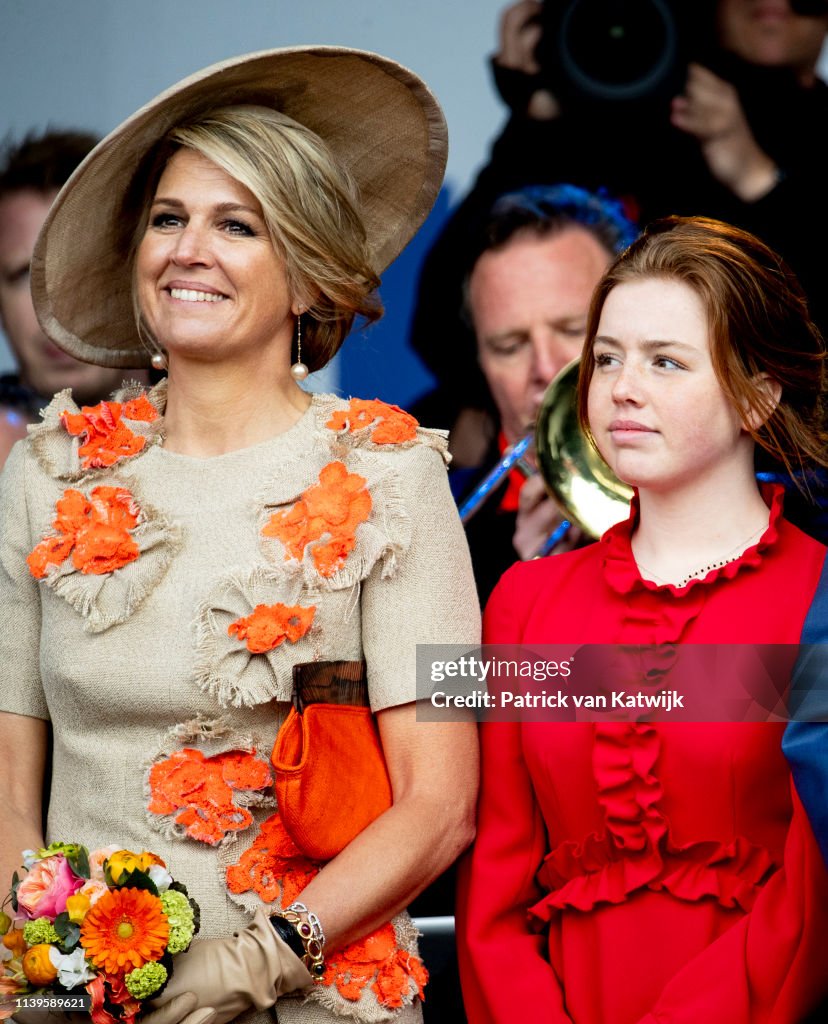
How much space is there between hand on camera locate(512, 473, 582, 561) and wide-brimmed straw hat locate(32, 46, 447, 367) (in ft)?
3.14

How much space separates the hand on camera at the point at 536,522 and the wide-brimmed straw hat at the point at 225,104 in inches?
37.7

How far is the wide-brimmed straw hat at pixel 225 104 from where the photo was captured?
9.64 feet

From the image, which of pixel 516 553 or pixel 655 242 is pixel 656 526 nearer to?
pixel 655 242

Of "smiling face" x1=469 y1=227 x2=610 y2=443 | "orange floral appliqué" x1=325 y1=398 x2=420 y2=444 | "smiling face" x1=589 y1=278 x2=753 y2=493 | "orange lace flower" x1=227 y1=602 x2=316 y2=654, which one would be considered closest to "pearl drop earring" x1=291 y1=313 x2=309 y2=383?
"orange floral appliqué" x1=325 y1=398 x2=420 y2=444

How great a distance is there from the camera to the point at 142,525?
9.08 feet

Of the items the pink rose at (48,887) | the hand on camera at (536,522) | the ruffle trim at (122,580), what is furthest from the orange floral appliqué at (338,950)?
the hand on camera at (536,522)

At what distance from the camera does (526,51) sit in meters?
4.18

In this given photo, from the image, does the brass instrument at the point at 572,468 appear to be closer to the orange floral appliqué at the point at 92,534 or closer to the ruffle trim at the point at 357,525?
the ruffle trim at the point at 357,525

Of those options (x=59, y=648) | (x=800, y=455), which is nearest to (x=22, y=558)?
(x=59, y=648)

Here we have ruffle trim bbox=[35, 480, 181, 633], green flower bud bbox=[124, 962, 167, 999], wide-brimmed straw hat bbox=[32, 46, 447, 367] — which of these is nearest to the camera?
green flower bud bbox=[124, 962, 167, 999]

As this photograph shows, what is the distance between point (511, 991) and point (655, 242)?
3.97 ft

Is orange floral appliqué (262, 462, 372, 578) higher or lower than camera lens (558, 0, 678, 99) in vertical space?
lower

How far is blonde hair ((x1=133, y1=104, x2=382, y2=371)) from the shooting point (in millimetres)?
2822

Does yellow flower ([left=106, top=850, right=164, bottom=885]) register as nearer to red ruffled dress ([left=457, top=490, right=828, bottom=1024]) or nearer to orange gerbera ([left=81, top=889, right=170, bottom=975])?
orange gerbera ([left=81, top=889, right=170, bottom=975])
